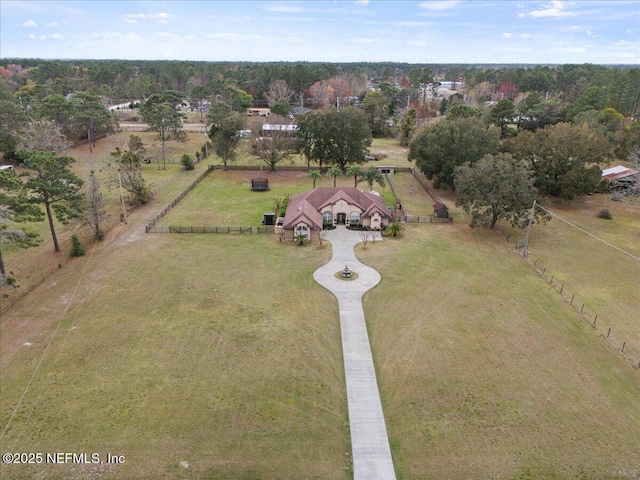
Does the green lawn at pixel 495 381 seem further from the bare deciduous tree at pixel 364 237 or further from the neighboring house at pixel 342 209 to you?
the neighboring house at pixel 342 209

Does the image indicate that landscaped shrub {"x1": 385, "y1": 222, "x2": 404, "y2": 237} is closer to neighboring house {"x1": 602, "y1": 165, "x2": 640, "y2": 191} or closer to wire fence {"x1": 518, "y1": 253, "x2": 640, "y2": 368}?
wire fence {"x1": 518, "y1": 253, "x2": 640, "y2": 368}

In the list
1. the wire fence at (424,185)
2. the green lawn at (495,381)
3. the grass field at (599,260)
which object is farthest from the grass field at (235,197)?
the green lawn at (495,381)

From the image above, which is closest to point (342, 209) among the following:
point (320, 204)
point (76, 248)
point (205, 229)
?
point (320, 204)

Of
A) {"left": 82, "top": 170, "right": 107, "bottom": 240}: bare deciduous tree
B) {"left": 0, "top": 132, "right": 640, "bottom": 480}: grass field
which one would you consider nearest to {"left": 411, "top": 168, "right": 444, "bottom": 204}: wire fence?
{"left": 0, "top": 132, "right": 640, "bottom": 480}: grass field

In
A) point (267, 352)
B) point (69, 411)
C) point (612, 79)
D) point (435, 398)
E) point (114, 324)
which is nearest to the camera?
point (69, 411)

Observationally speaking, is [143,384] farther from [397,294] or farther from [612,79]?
[612,79]

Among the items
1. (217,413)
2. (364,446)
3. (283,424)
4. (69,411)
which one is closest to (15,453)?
(69,411)
